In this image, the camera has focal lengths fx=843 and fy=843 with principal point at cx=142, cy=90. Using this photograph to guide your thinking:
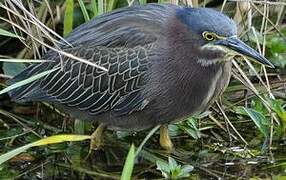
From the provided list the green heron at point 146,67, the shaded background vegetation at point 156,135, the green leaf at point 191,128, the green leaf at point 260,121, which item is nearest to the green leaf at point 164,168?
the shaded background vegetation at point 156,135

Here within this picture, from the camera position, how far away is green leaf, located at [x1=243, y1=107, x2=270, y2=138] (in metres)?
3.78

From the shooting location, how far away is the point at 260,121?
12.4ft

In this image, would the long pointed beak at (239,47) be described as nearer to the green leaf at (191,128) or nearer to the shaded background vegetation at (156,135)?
the shaded background vegetation at (156,135)

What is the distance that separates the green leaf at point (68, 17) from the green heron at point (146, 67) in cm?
12

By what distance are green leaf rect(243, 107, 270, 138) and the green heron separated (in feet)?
0.71

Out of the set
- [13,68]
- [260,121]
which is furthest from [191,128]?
[13,68]

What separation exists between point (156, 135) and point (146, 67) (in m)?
0.52

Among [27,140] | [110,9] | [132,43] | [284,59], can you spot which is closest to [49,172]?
[27,140]

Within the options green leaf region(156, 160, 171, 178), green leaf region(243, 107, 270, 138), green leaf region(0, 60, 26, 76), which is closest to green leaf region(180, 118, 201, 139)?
green leaf region(243, 107, 270, 138)

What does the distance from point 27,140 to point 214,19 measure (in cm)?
109

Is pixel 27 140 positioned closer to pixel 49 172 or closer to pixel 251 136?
pixel 49 172

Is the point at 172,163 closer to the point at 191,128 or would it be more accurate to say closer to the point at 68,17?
the point at 191,128

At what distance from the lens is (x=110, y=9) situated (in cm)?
410

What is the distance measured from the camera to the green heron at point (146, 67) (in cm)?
350
